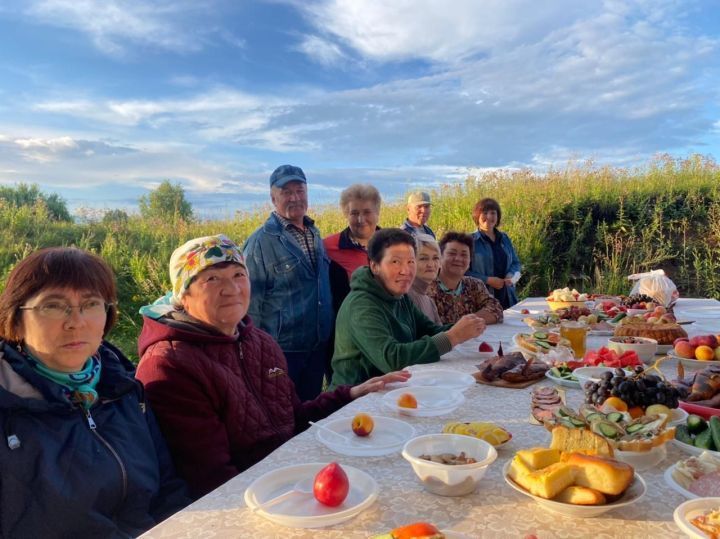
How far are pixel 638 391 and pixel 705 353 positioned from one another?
1.31 meters

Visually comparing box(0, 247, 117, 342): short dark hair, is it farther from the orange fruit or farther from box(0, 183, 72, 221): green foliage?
box(0, 183, 72, 221): green foliage

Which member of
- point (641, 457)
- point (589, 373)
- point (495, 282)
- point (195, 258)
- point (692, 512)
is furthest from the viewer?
point (495, 282)

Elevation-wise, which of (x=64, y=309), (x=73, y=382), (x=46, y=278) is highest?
(x=46, y=278)

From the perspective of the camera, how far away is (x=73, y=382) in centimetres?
189

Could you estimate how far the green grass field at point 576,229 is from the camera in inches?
401

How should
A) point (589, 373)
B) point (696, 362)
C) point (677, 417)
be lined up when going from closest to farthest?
1. point (677, 417)
2. point (589, 373)
3. point (696, 362)

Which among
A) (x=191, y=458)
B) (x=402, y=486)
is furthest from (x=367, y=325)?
(x=402, y=486)

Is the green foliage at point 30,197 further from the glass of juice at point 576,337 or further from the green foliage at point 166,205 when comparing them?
the glass of juice at point 576,337

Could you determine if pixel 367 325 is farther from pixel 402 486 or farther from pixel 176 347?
pixel 402 486

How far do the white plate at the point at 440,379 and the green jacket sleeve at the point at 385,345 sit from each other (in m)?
0.26

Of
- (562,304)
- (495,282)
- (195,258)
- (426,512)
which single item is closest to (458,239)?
(562,304)

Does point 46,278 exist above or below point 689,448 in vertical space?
above

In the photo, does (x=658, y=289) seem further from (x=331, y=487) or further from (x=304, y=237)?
(x=331, y=487)

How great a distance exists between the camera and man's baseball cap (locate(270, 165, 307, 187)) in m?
4.34
